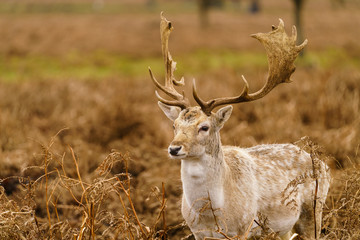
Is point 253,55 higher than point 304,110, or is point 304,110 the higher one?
point 304,110

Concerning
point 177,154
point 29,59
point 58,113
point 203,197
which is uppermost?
point 177,154

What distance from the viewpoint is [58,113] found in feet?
33.2

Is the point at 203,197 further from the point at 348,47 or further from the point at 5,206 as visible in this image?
the point at 348,47

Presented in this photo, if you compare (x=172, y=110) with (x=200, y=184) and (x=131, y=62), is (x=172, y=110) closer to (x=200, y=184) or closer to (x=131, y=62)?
(x=200, y=184)

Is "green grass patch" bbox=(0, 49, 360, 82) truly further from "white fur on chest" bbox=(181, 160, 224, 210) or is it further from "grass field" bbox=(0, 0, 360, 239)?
"white fur on chest" bbox=(181, 160, 224, 210)

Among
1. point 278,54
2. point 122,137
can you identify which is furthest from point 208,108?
point 122,137

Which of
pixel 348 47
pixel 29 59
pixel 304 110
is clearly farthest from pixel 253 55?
pixel 304 110

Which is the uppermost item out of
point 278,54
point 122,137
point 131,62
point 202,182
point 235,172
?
point 278,54

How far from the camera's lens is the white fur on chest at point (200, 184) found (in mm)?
3914

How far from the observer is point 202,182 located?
3.92 metres

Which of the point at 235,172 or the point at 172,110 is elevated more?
the point at 172,110

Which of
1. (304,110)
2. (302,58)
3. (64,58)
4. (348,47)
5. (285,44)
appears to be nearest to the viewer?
(285,44)

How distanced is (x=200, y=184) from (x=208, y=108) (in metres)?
0.67

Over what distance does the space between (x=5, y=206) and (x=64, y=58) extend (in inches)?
804
